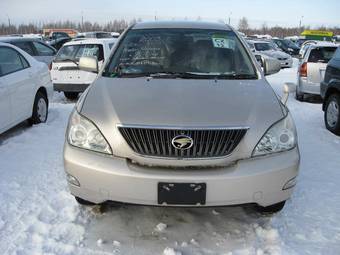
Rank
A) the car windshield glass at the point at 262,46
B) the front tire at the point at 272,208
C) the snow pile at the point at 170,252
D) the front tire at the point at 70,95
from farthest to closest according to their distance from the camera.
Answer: the car windshield glass at the point at 262,46, the front tire at the point at 70,95, the front tire at the point at 272,208, the snow pile at the point at 170,252

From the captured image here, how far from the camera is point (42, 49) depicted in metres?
12.2

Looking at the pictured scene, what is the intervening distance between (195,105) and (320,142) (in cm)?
346

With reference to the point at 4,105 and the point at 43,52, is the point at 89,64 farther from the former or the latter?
the point at 43,52

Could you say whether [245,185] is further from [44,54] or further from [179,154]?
[44,54]

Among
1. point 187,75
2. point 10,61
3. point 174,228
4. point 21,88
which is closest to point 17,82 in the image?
point 21,88

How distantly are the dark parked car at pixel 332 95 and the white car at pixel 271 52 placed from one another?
13528 millimetres

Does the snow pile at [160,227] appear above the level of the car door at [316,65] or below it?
below

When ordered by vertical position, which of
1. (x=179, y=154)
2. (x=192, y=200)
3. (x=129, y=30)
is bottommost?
(x=192, y=200)

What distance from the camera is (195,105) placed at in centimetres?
313

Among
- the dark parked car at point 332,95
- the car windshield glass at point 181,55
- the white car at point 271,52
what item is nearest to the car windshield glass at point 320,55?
the dark parked car at point 332,95

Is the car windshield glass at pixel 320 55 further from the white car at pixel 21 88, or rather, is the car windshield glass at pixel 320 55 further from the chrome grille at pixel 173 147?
the chrome grille at pixel 173 147

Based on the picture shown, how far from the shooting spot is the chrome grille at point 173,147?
2836 mm

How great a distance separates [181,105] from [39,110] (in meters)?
4.34

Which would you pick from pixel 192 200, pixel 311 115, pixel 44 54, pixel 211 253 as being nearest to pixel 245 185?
pixel 192 200
